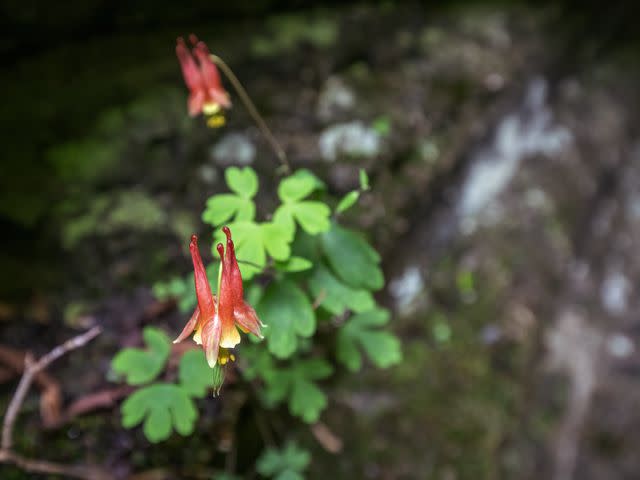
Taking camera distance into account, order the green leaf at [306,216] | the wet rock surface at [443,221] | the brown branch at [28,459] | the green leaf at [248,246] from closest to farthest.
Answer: the green leaf at [248,246]
the green leaf at [306,216]
the brown branch at [28,459]
the wet rock surface at [443,221]

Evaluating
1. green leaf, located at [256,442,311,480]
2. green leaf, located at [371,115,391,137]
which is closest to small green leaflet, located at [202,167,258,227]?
green leaf, located at [256,442,311,480]

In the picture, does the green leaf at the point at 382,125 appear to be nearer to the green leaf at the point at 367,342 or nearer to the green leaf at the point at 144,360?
the green leaf at the point at 367,342

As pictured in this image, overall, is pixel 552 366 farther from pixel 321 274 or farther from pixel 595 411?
pixel 321 274

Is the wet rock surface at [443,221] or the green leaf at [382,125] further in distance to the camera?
the green leaf at [382,125]

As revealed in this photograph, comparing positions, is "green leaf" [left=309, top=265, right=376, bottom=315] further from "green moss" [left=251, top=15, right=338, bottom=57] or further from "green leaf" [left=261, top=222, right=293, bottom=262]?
"green moss" [left=251, top=15, right=338, bottom=57]

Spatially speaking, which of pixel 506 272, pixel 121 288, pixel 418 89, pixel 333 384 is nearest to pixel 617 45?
pixel 418 89

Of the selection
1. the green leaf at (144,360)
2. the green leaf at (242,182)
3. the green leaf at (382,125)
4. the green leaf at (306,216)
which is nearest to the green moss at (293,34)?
the green leaf at (382,125)
